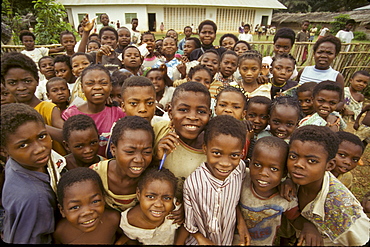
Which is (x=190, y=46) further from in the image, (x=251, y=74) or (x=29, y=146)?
(x=29, y=146)

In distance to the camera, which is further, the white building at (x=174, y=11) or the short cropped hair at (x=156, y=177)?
the white building at (x=174, y=11)

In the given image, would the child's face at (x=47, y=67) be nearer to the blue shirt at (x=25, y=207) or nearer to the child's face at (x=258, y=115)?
the blue shirt at (x=25, y=207)

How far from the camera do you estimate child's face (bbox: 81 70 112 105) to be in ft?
7.51

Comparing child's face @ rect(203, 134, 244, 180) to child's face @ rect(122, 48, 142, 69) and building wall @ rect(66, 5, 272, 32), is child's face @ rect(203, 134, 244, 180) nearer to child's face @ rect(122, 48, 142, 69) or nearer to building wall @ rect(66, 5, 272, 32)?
child's face @ rect(122, 48, 142, 69)

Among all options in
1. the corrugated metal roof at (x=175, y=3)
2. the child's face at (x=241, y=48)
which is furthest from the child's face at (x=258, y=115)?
the corrugated metal roof at (x=175, y=3)

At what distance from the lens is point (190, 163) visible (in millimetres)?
1775

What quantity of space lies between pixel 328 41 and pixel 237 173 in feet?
9.65

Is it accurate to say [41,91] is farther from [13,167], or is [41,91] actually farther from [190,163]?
[190,163]

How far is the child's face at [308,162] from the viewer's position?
4.98 ft

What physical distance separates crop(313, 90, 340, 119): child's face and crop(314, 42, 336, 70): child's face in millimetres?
1153

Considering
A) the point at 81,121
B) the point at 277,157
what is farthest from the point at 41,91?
the point at 277,157

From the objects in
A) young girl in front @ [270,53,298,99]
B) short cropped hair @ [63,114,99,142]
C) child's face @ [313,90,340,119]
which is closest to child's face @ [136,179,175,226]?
short cropped hair @ [63,114,99,142]

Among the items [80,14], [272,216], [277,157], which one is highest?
[80,14]

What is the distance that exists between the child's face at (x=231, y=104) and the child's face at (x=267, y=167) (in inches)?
25.3
